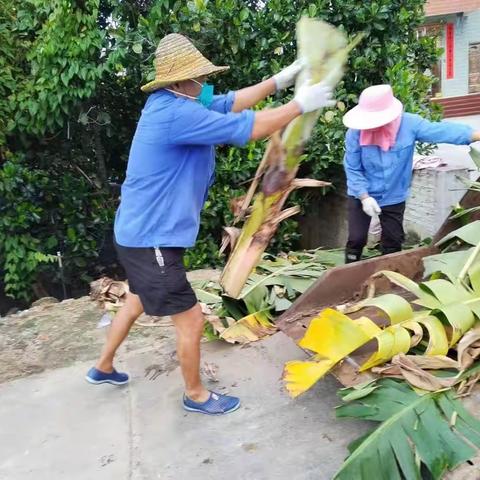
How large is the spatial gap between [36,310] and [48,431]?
162cm

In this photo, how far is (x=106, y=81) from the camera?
5359 millimetres

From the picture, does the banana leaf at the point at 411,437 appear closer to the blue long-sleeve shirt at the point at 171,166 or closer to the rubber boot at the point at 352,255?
the blue long-sleeve shirt at the point at 171,166

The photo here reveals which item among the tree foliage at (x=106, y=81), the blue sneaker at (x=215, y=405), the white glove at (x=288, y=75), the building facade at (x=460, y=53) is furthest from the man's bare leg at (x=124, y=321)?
the building facade at (x=460, y=53)

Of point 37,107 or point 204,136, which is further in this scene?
point 37,107

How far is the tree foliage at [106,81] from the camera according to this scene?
4.68 meters

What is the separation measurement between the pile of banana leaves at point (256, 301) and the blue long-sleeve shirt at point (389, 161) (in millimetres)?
697

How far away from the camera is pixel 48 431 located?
9.74 ft

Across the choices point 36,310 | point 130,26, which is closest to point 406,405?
point 36,310

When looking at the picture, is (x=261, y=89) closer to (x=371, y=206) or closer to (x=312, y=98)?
(x=312, y=98)

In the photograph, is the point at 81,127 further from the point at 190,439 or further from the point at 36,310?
the point at 190,439

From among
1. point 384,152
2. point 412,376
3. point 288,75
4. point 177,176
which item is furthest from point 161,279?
point 384,152

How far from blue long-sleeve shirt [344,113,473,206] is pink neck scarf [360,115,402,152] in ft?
0.09

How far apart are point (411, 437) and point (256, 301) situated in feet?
5.44

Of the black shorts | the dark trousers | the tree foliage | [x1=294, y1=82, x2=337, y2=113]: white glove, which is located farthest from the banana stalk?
the tree foliage
